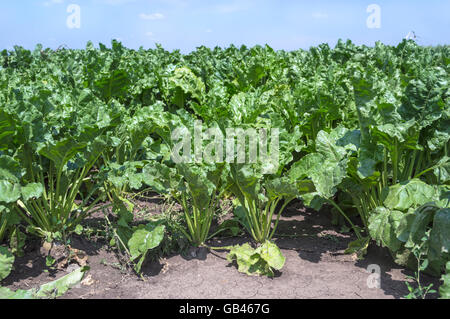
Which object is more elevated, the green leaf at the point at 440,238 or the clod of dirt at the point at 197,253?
the green leaf at the point at 440,238

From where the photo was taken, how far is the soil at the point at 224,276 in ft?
9.22

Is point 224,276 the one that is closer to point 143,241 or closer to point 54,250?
point 143,241

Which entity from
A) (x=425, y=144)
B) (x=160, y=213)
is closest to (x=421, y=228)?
(x=425, y=144)

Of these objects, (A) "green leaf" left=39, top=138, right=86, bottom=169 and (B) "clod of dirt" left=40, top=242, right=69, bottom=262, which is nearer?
(A) "green leaf" left=39, top=138, right=86, bottom=169

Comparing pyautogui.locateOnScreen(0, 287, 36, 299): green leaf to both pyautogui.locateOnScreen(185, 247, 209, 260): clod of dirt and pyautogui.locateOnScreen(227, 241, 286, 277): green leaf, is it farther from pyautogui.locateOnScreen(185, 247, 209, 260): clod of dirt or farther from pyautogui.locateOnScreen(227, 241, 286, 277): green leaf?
pyautogui.locateOnScreen(227, 241, 286, 277): green leaf

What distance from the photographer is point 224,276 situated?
3.00 metres

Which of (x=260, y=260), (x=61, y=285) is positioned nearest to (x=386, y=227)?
(x=260, y=260)

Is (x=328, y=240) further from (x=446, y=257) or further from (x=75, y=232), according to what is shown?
(x=75, y=232)

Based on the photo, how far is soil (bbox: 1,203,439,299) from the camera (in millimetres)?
2811

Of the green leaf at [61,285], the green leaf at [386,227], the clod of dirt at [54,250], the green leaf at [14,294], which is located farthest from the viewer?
the clod of dirt at [54,250]

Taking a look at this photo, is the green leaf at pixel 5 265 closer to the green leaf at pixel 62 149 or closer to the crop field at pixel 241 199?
the crop field at pixel 241 199

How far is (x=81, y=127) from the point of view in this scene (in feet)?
10.5

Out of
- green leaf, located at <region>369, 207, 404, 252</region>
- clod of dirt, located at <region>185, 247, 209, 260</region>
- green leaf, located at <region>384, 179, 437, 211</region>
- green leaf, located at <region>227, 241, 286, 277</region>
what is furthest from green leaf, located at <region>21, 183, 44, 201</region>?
green leaf, located at <region>384, 179, 437, 211</region>

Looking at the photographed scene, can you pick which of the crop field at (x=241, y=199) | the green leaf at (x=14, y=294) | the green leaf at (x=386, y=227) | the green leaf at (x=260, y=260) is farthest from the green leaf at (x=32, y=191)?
the green leaf at (x=386, y=227)
